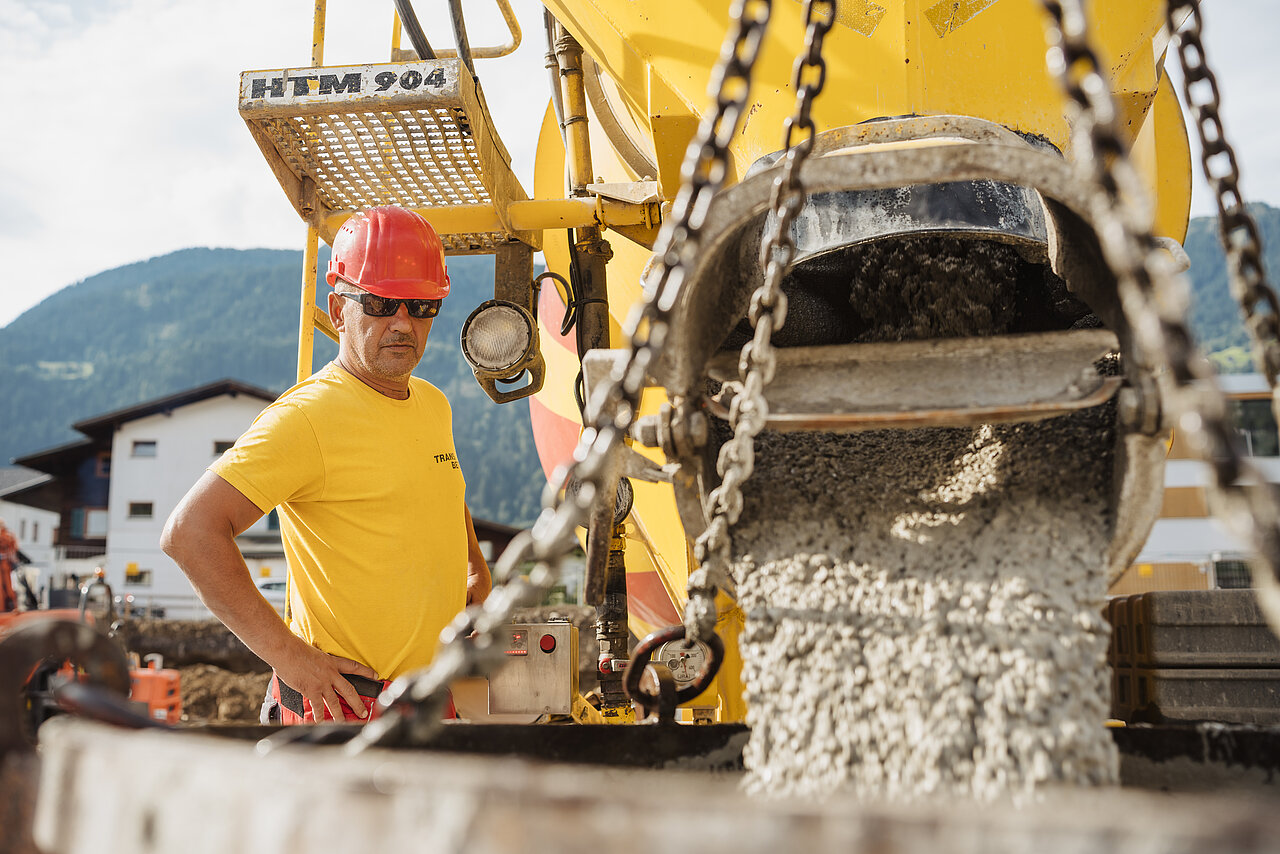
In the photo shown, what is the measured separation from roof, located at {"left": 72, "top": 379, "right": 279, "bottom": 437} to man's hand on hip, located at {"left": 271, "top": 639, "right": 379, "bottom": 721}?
3019 centimetres

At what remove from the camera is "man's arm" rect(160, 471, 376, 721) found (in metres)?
2.09

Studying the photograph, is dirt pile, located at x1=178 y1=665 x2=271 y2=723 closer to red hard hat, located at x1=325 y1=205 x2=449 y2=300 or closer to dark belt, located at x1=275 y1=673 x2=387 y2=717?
dark belt, located at x1=275 y1=673 x2=387 y2=717

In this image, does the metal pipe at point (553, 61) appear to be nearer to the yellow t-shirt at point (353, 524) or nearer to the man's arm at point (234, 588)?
the yellow t-shirt at point (353, 524)

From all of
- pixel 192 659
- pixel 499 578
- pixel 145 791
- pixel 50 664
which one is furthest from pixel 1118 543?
pixel 192 659

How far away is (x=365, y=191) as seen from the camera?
2.93 metres

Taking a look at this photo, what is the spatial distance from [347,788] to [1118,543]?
124 centimetres

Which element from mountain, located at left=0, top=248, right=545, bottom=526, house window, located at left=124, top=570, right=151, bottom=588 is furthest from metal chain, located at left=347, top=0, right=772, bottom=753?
mountain, located at left=0, top=248, right=545, bottom=526

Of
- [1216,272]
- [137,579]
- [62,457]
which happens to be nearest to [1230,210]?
[137,579]

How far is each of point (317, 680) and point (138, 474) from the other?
3234cm

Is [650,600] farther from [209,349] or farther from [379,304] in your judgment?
[209,349]

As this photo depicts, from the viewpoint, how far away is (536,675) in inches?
108

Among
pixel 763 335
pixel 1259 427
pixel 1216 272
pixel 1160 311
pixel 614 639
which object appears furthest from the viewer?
pixel 1216 272

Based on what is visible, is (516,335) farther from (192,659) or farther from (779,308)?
(192,659)

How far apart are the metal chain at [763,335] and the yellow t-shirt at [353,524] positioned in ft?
3.22
